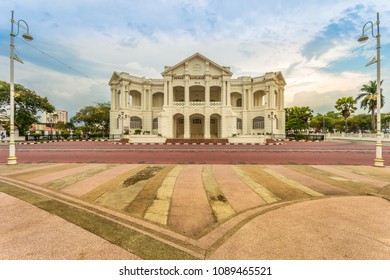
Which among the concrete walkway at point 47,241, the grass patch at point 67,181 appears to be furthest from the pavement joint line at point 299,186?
the grass patch at point 67,181

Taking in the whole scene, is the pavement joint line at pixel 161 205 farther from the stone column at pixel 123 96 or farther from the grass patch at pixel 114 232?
the stone column at pixel 123 96

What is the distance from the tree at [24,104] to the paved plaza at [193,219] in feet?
126

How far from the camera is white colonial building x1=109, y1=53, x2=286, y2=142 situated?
33438 millimetres

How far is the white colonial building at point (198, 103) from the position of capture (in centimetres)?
3344

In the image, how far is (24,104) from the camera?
35.0 meters

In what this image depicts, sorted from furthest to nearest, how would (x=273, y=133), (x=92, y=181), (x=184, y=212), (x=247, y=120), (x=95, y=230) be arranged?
(x=247, y=120) → (x=273, y=133) → (x=92, y=181) → (x=184, y=212) → (x=95, y=230)

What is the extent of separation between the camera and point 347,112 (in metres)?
47.7

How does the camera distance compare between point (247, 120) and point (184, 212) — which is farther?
point (247, 120)

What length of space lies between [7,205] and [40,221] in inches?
63.3

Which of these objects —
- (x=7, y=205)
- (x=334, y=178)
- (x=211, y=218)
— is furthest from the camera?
(x=334, y=178)

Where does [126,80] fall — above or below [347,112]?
above

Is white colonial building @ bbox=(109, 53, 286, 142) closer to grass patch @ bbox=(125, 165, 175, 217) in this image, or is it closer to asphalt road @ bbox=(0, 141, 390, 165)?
asphalt road @ bbox=(0, 141, 390, 165)
